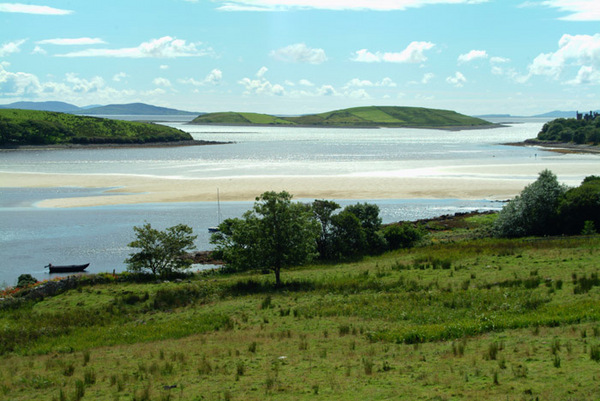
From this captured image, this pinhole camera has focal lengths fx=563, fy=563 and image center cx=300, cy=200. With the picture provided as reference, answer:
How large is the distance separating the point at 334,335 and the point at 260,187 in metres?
70.3

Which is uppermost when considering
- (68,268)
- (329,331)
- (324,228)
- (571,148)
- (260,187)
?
(571,148)

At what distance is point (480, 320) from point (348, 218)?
1010 inches

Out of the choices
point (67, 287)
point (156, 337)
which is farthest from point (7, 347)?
point (67, 287)

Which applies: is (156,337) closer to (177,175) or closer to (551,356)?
(551,356)

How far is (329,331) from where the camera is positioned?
73.9 feet

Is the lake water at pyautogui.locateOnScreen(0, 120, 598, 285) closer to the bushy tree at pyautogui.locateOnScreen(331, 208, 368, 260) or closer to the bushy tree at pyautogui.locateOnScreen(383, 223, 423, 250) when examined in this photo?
the bushy tree at pyautogui.locateOnScreen(331, 208, 368, 260)

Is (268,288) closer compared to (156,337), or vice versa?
(156,337)

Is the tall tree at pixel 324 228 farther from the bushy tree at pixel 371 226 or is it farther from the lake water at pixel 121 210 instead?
the lake water at pixel 121 210

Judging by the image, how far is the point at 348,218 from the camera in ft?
153

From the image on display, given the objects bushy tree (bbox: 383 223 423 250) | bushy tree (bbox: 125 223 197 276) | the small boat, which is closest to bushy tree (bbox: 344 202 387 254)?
bushy tree (bbox: 383 223 423 250)

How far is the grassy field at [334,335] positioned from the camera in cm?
1481

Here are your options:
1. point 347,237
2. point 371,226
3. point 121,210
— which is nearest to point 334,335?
point 347,237

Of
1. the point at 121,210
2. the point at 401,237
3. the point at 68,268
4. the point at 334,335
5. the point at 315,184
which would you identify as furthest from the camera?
the point at 315,184

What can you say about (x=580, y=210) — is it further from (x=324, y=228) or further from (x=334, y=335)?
(x=334, y=335)
